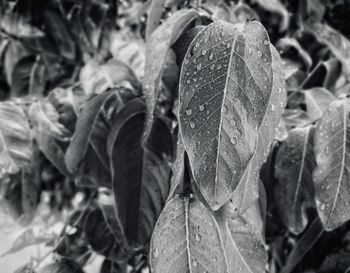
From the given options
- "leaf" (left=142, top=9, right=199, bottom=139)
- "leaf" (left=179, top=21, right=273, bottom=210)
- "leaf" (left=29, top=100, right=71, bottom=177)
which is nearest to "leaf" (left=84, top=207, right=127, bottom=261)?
"leaf" (left=29, top=100, right=71, bottom=177)

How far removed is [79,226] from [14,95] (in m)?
0.58

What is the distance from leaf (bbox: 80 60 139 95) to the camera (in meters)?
0.97

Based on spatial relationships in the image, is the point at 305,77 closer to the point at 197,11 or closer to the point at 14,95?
the point at 197,11

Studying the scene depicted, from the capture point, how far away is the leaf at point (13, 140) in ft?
2.90

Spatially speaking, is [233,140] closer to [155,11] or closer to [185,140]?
[185,140]

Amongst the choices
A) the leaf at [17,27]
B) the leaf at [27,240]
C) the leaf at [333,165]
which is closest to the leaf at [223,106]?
the leaf at [333,165]

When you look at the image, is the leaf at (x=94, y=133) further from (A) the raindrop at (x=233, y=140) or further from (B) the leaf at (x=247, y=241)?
(A) the raindrop at (x=233, y=140)

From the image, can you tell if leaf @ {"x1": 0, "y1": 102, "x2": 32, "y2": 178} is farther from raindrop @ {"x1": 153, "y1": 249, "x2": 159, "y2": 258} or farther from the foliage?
raindrop @ {"x1": 153, "y1": 249, "x2": 159, "y2": 258}

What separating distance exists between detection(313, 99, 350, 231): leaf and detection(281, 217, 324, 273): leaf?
7.9 inches

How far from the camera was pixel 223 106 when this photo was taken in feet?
1.87

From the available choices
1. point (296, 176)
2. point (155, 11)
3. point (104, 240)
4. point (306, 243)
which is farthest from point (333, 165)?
point (104, 240)

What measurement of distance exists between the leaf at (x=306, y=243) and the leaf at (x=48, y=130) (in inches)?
18.2

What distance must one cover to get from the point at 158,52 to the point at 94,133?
28cm

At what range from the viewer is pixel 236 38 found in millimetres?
604
